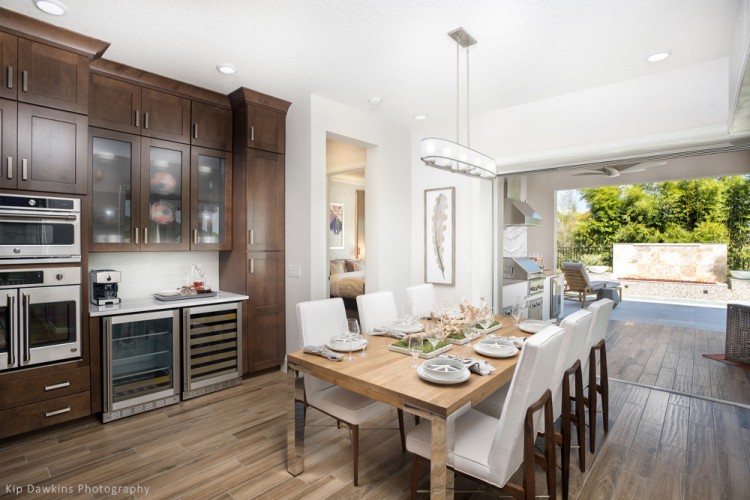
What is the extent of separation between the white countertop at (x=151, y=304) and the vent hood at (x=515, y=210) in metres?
3.33

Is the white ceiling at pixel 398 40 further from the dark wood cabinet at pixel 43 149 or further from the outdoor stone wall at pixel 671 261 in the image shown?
the outdoor stone wall at pixel 671 261

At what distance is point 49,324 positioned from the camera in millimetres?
2537

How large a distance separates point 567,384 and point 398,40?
2408mm

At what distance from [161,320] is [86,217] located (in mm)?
942

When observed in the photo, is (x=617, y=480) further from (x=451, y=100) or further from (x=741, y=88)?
(x=451, y=100)

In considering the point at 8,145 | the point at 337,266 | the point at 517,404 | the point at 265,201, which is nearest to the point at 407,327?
the point at 517,404

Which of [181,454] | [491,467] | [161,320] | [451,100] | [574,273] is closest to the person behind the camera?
[491,467]

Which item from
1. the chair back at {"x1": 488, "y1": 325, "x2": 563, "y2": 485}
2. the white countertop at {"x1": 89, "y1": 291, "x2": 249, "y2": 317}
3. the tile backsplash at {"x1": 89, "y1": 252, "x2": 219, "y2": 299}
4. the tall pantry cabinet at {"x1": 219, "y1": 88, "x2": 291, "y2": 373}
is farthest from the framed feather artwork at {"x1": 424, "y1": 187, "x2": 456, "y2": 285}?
the chair back at {"x1": 488, "y1": 325, "x2": 563, "y2": 485}

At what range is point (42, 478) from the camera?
83.4 inches

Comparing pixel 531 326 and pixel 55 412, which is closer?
→ pixel 55 412

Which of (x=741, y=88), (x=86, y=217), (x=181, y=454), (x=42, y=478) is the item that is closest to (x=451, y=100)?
(x=741, y=88)

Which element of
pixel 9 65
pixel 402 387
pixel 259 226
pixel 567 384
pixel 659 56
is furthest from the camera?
pixel 259 226

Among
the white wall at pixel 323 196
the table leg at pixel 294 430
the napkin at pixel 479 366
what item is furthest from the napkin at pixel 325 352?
the white wall at pixel 323 196

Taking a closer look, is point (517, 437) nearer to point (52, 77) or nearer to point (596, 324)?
point (596, 324)
